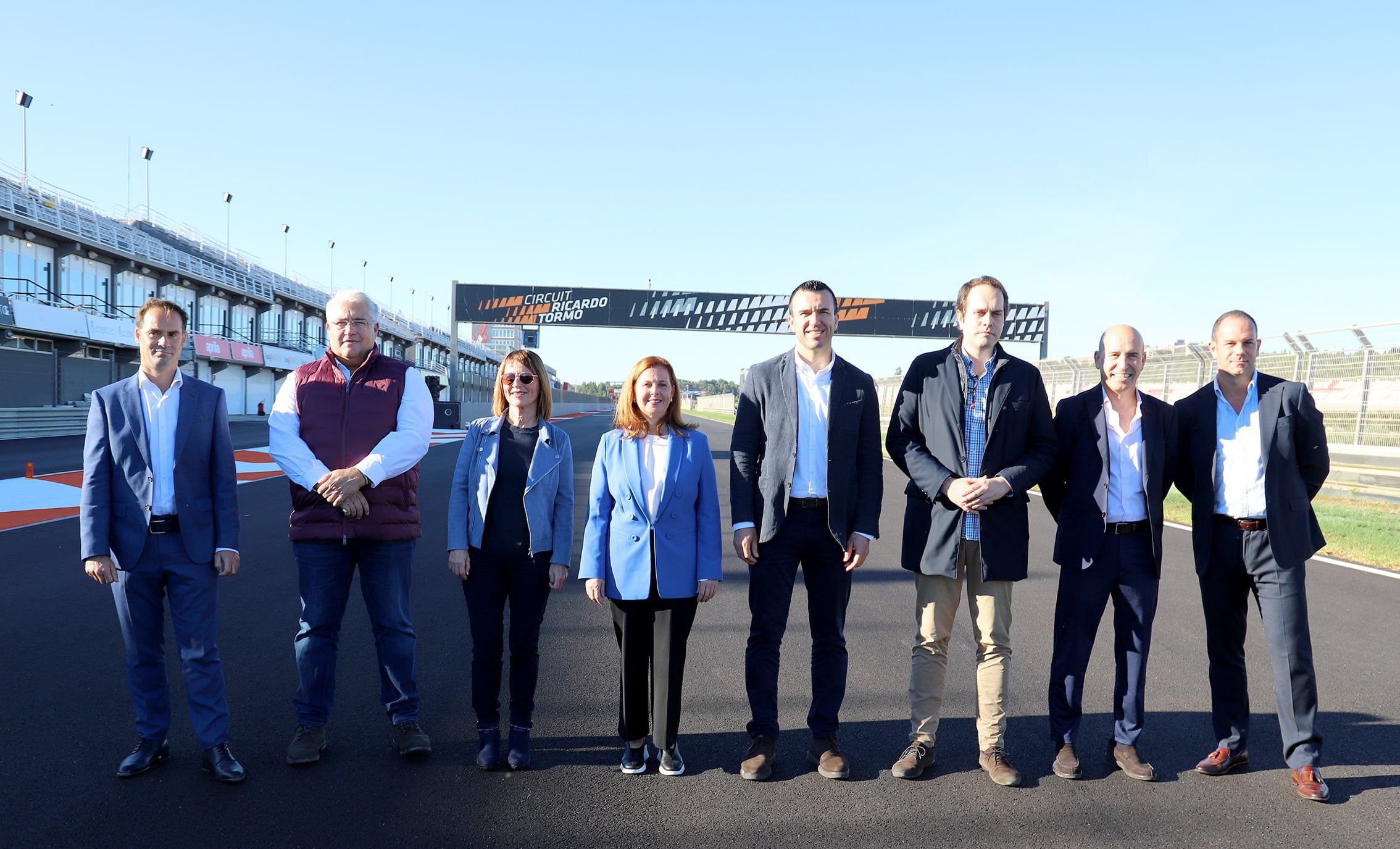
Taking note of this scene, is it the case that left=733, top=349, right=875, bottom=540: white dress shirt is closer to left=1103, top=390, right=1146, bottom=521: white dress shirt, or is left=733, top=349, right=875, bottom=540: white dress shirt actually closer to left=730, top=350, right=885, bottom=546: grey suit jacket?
left=730, top=350, right=885, bottom=546: grey suit jacket

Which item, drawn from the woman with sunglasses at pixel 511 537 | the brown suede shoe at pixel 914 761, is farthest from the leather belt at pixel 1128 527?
the woman with sunglasses at pixel 511 537

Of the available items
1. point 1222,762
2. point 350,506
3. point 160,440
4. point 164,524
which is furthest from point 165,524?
point 1222,762

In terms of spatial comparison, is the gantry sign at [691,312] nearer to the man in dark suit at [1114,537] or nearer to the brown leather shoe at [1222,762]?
the man in dark suit at [1114,537]

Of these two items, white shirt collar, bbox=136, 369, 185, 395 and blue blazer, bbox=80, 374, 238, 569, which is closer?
blue blazer, bbox=80, 374, 238, 569

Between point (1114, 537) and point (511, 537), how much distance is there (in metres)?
2.65

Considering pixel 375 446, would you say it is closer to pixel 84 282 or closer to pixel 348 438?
pixel 348 438

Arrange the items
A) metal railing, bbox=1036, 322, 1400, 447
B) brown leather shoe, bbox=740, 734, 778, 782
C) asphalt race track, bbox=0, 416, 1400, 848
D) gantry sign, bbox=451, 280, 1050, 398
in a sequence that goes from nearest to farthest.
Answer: asphalt race track, bbox=0, 416, 1400, 848
brown leather shoe, bbox=740, 734, 778, 782
metal railing, bbox=1036, 322, 1400, 447
gantry sign, bbox=451, 280, 1050, 398

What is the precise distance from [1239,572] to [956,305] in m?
1.71

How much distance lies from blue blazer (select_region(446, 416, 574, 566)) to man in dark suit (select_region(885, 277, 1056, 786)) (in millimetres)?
1499

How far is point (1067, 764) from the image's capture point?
3447 mm

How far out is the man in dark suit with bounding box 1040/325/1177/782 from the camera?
3.54 meters

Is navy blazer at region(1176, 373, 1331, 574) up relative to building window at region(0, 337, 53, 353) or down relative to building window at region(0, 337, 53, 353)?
down

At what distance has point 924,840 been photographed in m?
2.86

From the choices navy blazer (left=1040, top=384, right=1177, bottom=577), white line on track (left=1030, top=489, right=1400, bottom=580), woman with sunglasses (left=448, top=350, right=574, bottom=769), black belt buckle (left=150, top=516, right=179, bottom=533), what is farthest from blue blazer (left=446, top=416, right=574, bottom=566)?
white line on track (left=1030, top=489, right=1400, bottom=580)
